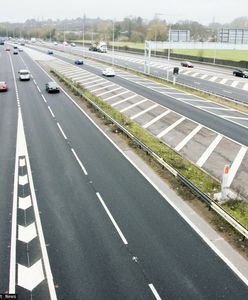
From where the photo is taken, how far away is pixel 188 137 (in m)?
30.6

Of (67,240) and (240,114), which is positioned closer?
(67,240)

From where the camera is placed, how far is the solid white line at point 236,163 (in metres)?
22.6

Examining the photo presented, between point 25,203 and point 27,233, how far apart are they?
294 centimetres

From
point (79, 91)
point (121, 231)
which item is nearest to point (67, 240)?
point (121, 231)

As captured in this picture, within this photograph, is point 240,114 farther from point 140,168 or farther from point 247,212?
point 247,212

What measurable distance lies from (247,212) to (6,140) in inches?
749

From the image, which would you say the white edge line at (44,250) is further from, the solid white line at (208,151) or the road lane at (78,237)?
the solid white line at (208,151)

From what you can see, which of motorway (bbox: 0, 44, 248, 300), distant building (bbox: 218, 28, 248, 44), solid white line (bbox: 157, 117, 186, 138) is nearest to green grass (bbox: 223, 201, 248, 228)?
motorway (bbox: 0, 44, 248, 300)

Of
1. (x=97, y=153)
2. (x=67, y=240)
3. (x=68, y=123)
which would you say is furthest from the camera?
(x=68, y=123)

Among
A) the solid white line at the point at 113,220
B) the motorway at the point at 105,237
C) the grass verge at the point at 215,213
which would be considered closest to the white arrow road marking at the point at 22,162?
the motorway at the point at 105,237

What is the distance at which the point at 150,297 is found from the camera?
12.0m

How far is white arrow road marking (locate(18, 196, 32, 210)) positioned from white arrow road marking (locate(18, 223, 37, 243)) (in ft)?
6.08

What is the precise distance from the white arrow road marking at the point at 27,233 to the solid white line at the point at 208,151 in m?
12.2

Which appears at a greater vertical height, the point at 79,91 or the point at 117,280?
the point at 79,91
